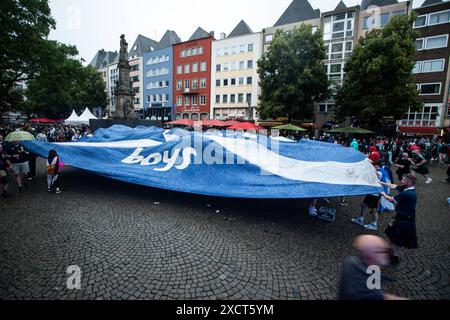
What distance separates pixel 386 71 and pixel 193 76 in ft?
110

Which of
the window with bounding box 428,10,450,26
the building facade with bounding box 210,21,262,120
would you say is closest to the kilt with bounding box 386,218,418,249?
the building facade with bounding box 210,21,262,120

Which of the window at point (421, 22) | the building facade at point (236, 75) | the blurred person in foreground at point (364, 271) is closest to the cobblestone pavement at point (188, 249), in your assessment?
the blurred person in foreground at point (364, 271)

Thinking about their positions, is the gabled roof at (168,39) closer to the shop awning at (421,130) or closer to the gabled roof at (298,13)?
the gabled roof at (298,13)

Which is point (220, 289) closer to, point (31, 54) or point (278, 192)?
point (278, 192)

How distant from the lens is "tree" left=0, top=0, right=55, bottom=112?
14930 millimetres

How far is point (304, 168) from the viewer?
5.98 meters

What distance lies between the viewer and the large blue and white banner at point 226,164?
18.1 ft

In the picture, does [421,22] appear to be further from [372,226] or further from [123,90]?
[123,90]

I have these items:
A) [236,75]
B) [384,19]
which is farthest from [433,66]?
[236,75]

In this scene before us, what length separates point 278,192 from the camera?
571 centimetres

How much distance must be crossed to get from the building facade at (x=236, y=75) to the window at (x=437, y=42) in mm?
22368

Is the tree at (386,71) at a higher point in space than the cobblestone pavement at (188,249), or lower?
higher

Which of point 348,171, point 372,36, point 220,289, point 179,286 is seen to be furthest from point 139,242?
point 372,36
